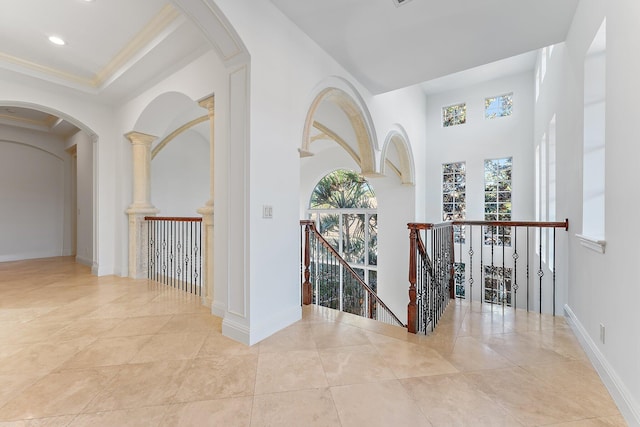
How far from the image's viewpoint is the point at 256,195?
94.2 inches

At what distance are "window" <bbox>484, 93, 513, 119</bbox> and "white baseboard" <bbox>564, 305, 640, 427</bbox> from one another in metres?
6.02

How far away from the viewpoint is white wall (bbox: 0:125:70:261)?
6.34 metres

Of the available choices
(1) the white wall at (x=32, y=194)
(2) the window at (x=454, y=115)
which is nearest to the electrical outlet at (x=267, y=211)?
(2) the window at (x=454, y=115)

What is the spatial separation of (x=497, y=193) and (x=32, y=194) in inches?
444

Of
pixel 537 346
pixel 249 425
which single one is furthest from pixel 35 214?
pixel 537 346

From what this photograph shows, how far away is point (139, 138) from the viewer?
15.0ft

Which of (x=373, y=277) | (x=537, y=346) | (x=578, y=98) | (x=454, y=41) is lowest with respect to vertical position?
(x=373, y=277)

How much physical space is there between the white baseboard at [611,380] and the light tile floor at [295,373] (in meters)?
0.05

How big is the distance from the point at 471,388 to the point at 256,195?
2053mm

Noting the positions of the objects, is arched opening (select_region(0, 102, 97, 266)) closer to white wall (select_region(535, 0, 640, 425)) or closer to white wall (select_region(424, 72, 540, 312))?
white wall (select_region(535, 0, 640, 425))

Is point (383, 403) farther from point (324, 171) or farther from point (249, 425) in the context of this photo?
point (324, 171)

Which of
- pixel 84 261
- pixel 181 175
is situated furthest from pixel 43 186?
pixel 181 175

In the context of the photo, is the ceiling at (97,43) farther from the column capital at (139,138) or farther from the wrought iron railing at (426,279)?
the wrought iron railing at (426,279)

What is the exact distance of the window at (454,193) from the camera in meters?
7.37
